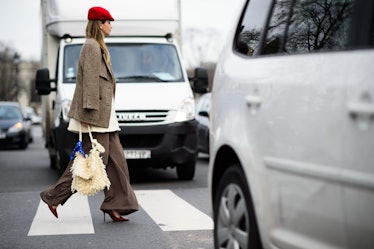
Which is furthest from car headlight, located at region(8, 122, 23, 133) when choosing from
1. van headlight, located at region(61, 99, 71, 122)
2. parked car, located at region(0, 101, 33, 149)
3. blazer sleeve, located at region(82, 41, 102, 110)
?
blazer sleeve, located at region(82, 41, 102, 110)

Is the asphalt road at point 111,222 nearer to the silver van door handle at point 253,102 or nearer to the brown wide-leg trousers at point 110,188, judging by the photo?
the brown wide-leg trousers at point 110,188

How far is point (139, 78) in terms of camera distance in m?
12.1

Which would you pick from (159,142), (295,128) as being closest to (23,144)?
(159,142)

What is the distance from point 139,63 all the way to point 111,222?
16.0 ft

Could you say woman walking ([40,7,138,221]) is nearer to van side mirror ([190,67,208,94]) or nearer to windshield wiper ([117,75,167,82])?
windshield wiper ([117,75,167,82])

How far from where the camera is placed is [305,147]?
3627 millimetres

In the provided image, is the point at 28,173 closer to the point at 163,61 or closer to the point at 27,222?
the point at 163,61

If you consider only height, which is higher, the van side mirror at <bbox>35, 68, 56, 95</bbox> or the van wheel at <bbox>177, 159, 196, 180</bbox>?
the van side mirror at <bbox>35, 68, 56, 95</bbox>

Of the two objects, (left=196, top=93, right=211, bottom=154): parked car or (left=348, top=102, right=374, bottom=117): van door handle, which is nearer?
(left=348, top=102, right=374, bottom=117): van door handle

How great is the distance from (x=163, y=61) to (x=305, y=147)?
8.86 m

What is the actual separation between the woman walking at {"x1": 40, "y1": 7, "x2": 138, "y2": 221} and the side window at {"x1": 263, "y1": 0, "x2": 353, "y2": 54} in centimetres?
341

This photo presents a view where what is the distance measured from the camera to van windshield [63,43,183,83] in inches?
476

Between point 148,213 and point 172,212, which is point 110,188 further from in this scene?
point 172,212

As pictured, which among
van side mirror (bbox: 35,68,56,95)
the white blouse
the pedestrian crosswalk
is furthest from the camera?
van side mirror (bbox: 35,68,56,95)
